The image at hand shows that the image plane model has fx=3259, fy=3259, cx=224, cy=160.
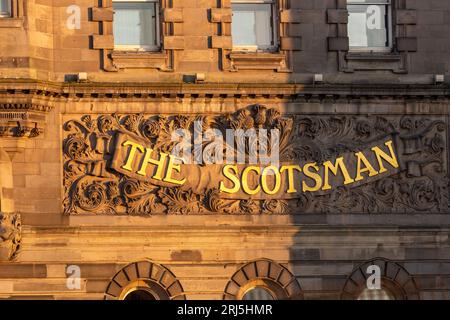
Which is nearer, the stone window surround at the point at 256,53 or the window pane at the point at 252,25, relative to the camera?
the stone window surround at the point at 256,53

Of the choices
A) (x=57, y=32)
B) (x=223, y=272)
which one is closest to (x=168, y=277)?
(x=223, y=272)

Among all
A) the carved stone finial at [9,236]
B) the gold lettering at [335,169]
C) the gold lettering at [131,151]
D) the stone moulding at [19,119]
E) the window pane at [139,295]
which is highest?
the stone moulding at [19,119]

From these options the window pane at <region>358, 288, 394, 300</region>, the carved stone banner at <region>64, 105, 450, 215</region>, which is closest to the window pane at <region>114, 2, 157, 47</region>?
the carved stone banner at <region>64, 105, 450, 215</region>

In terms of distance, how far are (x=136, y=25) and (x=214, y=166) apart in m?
3.52

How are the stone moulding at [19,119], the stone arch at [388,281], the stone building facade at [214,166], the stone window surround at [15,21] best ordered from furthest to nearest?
the stone arch at [388,281] < the stone window surround at [15,21] < the stone building facade at [214,166] < the stone moulding at [19,119]

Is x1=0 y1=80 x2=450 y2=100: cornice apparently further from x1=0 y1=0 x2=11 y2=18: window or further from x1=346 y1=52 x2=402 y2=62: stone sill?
x1=0 y1=0 x2=11 y2=18: window

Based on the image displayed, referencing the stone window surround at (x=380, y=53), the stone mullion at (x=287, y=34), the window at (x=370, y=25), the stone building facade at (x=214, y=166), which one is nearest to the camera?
the stone building facade at (x=214, y=166)

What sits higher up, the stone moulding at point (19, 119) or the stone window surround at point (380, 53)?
the stone window surround at point (380, 53)

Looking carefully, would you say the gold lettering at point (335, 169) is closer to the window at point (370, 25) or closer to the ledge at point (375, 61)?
the ledge at point (375, 61)

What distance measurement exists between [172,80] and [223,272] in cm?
426

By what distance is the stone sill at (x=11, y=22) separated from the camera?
227ft

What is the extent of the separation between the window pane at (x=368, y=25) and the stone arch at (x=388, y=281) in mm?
4820

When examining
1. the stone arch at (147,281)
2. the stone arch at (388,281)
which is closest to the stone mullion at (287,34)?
the stone arch at (388,281)

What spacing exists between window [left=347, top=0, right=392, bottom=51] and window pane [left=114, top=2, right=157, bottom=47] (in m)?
4.33
